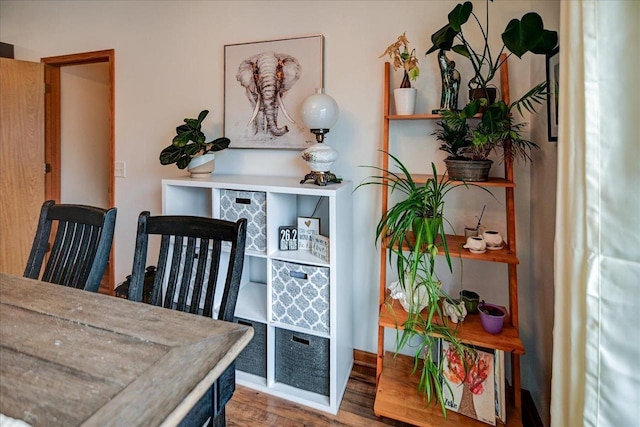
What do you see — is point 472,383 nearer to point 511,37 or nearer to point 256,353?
point 256,353

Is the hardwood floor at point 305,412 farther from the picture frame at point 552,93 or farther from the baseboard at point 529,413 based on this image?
the picture frame at point 552,93

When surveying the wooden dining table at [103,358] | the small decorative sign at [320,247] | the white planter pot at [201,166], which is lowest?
the wooden dining table at [103,358]

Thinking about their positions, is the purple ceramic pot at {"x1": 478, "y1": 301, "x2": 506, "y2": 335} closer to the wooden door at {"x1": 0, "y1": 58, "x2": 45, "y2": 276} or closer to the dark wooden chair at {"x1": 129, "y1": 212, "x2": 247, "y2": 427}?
the dark wooden chair at {"x1": 129, "y1": 212, "x2": 247, "y2": 427}

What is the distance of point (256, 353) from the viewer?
1967 mm

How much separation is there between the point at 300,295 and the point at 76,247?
1017 mm

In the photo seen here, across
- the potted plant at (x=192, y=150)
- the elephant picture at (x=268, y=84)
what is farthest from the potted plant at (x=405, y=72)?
the potted plant at (x=192, y=150)

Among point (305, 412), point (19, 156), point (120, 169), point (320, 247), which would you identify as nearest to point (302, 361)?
point (305, 412)

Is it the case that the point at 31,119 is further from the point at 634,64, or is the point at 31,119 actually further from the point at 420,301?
the point at 634,64

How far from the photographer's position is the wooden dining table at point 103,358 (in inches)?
24.8

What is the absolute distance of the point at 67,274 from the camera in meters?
1.43

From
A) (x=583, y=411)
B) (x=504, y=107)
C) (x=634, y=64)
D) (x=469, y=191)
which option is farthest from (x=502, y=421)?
(x=634, y=64)

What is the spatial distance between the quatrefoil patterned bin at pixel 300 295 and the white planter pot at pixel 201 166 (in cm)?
72

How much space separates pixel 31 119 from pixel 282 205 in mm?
2523

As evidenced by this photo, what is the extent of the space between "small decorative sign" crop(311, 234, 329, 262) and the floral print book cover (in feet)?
2.45
